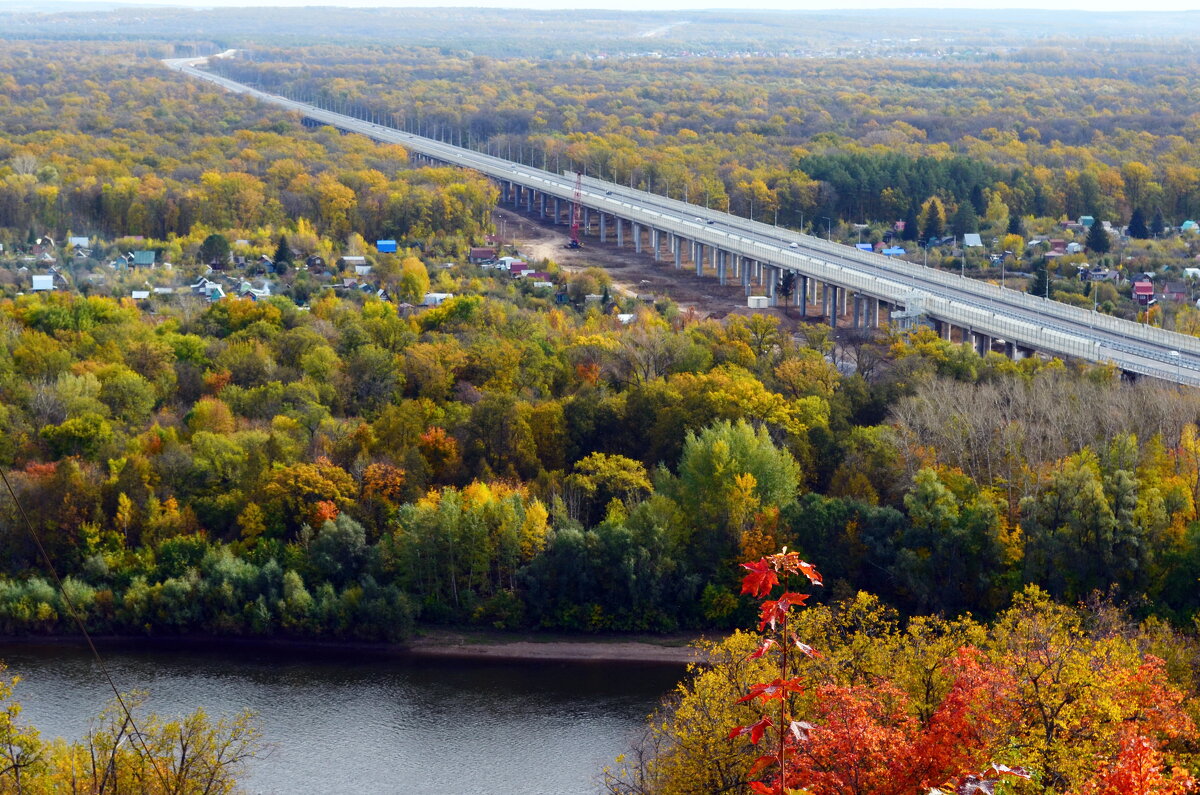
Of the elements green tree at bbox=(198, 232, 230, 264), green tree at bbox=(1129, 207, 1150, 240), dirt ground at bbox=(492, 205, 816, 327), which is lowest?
dirt ground at bbox=(492, 205, 816, 327)

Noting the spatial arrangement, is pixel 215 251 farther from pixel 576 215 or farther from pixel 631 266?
pixel 576 215

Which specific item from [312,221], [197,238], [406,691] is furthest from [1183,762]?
[312,221]

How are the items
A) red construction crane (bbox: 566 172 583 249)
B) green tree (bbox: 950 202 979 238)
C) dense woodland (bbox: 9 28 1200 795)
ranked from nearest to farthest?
dense woodland (bbox: 9 28 1200 795) → green tree (bbox: 950 202 979 238) → red construction crane (bbox: 566 172 583 249)

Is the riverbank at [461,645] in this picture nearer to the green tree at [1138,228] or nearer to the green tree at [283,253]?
the green tree at [283,253]

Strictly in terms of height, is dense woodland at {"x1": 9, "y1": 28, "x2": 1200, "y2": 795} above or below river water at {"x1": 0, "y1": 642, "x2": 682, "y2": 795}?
above

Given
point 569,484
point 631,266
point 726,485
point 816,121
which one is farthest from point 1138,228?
point 816,121

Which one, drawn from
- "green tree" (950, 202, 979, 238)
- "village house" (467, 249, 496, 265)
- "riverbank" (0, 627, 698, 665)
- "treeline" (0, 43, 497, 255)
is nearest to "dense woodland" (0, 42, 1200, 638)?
"riverbank" (0, 627, 698, 665)

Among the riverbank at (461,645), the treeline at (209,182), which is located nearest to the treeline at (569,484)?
the riverbank at (461,645)

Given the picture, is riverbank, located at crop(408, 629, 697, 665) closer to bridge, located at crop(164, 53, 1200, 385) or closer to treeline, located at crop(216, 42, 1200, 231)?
bridge, located at crop(164, 53, 1200, 385)
